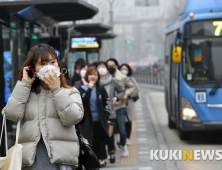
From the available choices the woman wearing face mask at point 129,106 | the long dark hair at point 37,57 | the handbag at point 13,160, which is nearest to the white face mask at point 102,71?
the woman wearing face mask at point 129,106

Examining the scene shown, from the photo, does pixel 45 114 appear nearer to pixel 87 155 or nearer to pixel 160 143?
pixel 87 155

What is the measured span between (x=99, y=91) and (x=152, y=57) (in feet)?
352

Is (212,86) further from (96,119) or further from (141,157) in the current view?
(96,119)

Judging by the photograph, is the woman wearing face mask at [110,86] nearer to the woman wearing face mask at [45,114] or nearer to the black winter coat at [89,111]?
the black winter coat at [89,111]

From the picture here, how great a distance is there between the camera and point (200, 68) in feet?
41.7

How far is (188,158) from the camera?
11086 millimetres

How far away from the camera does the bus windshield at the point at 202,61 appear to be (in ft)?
41.4

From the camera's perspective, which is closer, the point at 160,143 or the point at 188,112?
the point at 188,112

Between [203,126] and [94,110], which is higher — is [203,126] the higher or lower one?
the lower one

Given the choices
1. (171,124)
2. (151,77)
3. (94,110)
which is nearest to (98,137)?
(94,110)

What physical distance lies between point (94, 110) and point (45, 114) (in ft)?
13.8

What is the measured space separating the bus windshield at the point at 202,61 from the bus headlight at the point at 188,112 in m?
0.40

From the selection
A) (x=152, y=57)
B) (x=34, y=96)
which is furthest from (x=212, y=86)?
(x=152, y=57)

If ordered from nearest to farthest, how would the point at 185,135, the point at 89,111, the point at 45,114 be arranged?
the point at 45,114 < the point at 89,111 < the point at 185,135
